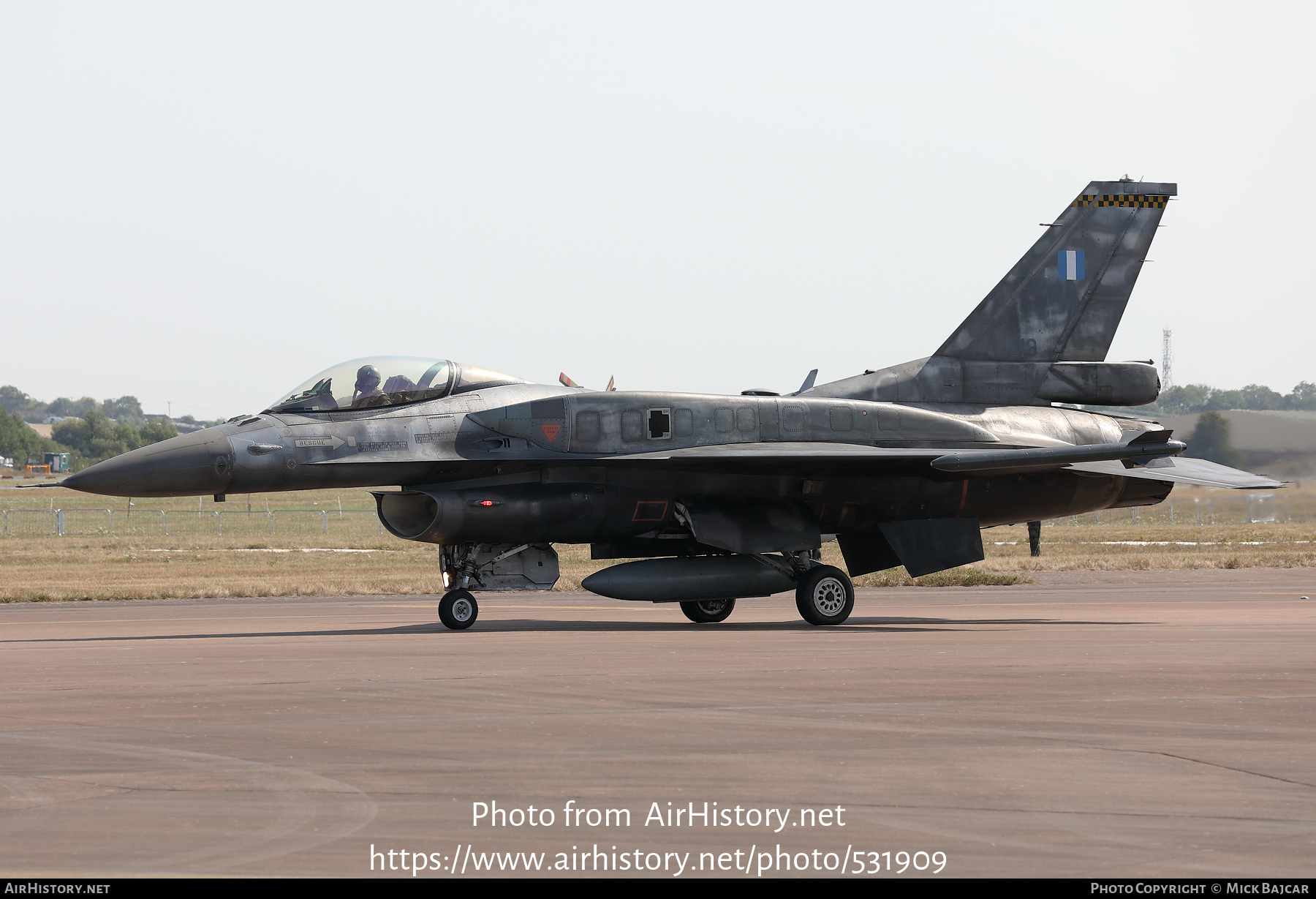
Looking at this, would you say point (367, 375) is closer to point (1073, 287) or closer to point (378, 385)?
point (378, 385)

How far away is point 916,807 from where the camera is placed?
624 centimetres

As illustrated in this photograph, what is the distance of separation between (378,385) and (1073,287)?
1117 cm

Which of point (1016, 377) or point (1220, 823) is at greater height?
point (1016, 377)

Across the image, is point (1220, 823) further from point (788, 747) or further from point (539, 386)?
point (539, 386)

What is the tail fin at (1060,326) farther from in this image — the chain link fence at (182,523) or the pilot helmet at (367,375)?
the chain link fence at (182,523)

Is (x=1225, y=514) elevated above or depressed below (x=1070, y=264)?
below

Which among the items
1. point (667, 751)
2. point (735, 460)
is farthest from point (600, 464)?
point (667, 751)

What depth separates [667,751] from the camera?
767 cm

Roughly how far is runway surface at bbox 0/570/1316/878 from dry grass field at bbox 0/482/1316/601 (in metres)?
12.0

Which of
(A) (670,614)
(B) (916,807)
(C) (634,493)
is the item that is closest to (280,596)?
(A) (670,614)

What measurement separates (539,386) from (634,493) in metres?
1.95

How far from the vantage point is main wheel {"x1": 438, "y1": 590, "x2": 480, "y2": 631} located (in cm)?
1694

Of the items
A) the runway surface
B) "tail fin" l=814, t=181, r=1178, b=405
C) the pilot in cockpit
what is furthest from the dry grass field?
the runway surface

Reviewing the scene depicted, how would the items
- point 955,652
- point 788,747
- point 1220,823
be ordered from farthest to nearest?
point 955,652 → point 788,747 → point 1220,823
